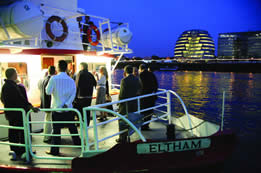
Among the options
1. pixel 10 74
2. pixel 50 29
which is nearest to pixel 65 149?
pixel 10 74

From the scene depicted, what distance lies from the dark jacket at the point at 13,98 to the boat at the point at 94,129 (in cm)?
20

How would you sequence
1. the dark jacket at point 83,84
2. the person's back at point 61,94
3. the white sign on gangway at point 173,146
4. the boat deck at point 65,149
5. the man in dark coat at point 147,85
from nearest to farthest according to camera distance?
the white sign on gangway at point 173,146 → the boat deck at point 65,149 → the person's back at point 61,94 → the dark jacket at point 83,84 → the man in dark coat at point 147,85

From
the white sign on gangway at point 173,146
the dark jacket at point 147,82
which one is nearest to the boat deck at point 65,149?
the dark jacket at point 147,82

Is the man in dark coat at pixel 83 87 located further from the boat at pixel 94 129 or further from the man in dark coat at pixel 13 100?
the man in dark coat at pixel 13 100

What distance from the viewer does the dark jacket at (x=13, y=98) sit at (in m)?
3.89

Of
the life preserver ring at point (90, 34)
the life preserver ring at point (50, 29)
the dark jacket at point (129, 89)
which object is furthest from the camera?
the life preserver ring at point (90, 34)

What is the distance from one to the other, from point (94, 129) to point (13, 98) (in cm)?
179

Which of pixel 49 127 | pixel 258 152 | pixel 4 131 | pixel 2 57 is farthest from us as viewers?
pixel 258 152

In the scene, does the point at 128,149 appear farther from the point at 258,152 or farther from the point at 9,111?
the point at 258,152

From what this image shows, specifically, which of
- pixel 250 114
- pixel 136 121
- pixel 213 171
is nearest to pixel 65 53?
pixel 136 121

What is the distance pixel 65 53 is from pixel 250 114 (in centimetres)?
1445

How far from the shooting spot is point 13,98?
3.93 metres

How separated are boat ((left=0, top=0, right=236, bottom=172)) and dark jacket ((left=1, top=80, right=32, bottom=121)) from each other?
20 centimetres

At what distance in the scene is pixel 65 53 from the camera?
757cm
